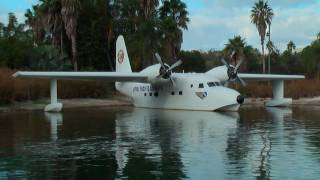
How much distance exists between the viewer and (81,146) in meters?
15.6

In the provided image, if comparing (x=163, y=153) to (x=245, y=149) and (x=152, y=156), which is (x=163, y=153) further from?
(x=245, y=149)

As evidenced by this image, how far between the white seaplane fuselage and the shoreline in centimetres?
667

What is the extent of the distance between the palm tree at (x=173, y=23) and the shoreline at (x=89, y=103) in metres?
7.45

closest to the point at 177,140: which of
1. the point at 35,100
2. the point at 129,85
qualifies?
the point at 129,85

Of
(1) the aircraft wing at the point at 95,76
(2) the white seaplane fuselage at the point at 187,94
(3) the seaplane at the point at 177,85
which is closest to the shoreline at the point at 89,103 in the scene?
(3) the seaplane at the point at 177,85

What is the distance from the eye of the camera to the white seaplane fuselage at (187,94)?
113ft

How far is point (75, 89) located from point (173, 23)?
1271cm

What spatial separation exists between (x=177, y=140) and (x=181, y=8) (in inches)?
1802

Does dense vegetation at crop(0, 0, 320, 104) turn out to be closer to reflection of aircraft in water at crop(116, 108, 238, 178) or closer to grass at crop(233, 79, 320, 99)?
grass at crop(233, 79, 320, 99)

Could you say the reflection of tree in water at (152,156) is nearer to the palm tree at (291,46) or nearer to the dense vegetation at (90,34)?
the dense vegetation at (90,34)

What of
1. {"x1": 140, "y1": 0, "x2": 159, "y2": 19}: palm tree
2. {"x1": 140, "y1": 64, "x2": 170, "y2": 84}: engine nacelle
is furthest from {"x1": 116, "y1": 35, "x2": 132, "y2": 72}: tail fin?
{"x1": 140, "y1": 0, "x2": 159, "y2": 19}: palm tree

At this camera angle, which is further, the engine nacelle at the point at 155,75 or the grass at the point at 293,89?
the grass at the point at 293,89

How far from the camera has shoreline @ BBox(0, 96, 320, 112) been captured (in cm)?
4269

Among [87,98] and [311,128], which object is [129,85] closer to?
[87,98]
